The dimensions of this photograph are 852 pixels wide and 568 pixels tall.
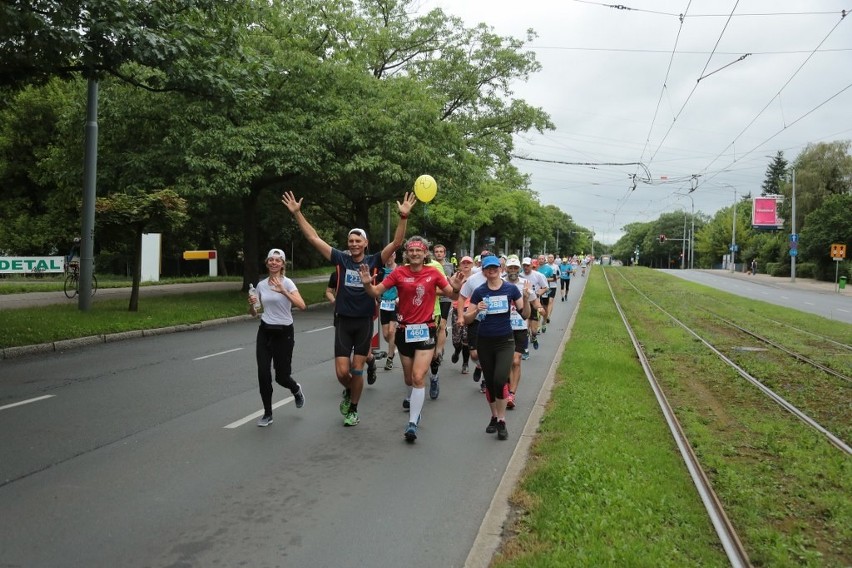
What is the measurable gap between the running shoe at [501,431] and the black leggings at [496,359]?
0.27 m

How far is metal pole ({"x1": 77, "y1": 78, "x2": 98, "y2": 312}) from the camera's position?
15141 mm

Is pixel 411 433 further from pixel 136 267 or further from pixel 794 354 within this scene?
pixel 136 267

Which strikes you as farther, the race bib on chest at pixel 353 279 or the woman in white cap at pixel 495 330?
the race bib on chest at pixel 353 279

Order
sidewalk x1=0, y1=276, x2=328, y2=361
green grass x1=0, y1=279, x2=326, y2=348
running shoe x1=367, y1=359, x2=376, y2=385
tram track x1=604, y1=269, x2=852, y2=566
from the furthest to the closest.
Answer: green grass x1=0, y1=279, x2=326, y2=348, sidewalk x1=0, y1=276, x2=328, y2=361, running shoe x1=367, y1=359, x2=376, y2=385, tram track x1=604, y1=269, x2=852, y2=566

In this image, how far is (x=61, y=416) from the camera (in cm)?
716

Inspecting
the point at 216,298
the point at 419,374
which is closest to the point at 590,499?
the point at 419,374

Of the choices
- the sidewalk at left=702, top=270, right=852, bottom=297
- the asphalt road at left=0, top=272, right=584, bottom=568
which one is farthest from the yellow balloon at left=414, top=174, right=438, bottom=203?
the sidewalk at left=702, top=270, right=852, bottom=297

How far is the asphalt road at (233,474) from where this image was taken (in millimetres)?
4023

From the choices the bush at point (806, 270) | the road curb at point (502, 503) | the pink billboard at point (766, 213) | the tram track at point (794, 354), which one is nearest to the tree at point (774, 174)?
the pink billboard at point (766, 213)

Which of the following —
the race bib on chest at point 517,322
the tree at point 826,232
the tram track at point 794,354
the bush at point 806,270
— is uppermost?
the tree at point 826,232

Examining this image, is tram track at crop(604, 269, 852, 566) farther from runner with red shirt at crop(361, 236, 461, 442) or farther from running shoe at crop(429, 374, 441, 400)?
running shoe at crop(429, 374, 441, 400)

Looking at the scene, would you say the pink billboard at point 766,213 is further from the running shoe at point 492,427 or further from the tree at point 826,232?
the running shoe at point 492,427

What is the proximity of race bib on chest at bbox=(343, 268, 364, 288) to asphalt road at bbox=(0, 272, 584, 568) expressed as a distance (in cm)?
144

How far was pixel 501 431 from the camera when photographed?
6.63 metres
